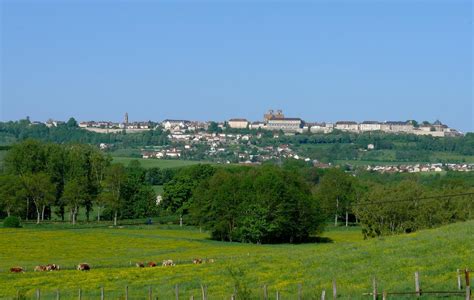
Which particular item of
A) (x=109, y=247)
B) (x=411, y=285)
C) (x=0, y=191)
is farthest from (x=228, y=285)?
(x=0, y=191)

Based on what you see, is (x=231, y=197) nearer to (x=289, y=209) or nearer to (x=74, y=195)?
(x=289, y=209)

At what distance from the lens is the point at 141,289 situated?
48.0m

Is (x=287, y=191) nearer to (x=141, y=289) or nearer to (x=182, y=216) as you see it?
(x=182, y=216)

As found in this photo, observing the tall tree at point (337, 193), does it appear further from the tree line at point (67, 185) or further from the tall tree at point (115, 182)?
the tall tree at point (115, 182)

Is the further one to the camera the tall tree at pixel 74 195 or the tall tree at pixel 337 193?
the tall tree at pixel 337 193

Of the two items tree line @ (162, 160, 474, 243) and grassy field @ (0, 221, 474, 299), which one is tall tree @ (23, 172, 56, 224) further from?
grassy field @ (0, 221, 474, 299)

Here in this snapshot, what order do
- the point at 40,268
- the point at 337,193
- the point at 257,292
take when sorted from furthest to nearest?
the point at 337,193
the point at 40,268
the point at 257,292

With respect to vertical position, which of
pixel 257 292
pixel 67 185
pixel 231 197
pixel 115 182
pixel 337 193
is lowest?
pixel 257 292

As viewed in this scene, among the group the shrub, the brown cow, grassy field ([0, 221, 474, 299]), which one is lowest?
the shrub

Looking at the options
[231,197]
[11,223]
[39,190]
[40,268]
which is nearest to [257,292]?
[40,268]

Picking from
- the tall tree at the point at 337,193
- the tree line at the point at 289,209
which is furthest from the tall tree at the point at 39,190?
the tall tree at the point at 337,193

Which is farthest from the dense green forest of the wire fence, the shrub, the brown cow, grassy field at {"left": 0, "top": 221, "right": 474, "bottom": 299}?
the wire fence

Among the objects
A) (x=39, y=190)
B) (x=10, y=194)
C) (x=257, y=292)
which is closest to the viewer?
(x=257, y=292)

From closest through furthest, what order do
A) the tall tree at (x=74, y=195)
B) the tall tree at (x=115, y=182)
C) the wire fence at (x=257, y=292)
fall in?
the wire fence at (x=257, y=292), the tall tree at (x=74, y=195), the tall tree at (x=115, y=182)
